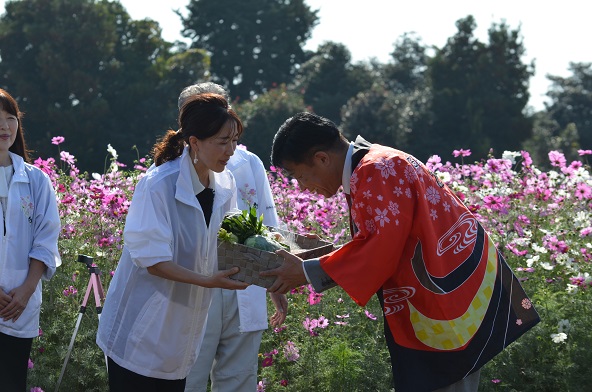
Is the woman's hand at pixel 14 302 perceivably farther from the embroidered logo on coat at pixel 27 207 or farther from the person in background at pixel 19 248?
the embroidered logo on coat at pixel 27 207

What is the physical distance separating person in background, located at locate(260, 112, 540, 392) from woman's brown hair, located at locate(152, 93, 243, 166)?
227mm

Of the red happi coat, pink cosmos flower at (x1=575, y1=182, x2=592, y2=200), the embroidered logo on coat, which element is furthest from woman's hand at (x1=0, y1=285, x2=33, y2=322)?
pink cosmos flower at (x1=575, y1=182, x2=592, y2=200)

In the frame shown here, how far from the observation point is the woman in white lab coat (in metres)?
3.54

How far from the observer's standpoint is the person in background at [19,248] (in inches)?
156

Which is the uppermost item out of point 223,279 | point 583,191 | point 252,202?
point 583,191

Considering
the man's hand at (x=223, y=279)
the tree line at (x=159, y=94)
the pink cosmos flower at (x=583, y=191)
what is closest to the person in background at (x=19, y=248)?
the man's hand at (x=223, y=279)

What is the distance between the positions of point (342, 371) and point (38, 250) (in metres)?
2.01

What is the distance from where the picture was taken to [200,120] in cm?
360

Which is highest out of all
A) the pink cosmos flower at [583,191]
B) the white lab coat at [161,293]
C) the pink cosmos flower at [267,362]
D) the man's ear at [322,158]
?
the pink cosmos flower at [583,191]

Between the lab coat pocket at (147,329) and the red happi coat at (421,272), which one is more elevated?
the red happi coat at (421,272)

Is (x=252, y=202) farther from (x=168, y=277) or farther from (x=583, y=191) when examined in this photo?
(x=583, y=191)

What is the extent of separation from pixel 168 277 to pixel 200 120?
57cm

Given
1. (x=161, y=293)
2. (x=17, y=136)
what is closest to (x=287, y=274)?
(x=161, y=293)

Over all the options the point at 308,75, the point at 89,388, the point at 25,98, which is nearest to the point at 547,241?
the point at 89,388
